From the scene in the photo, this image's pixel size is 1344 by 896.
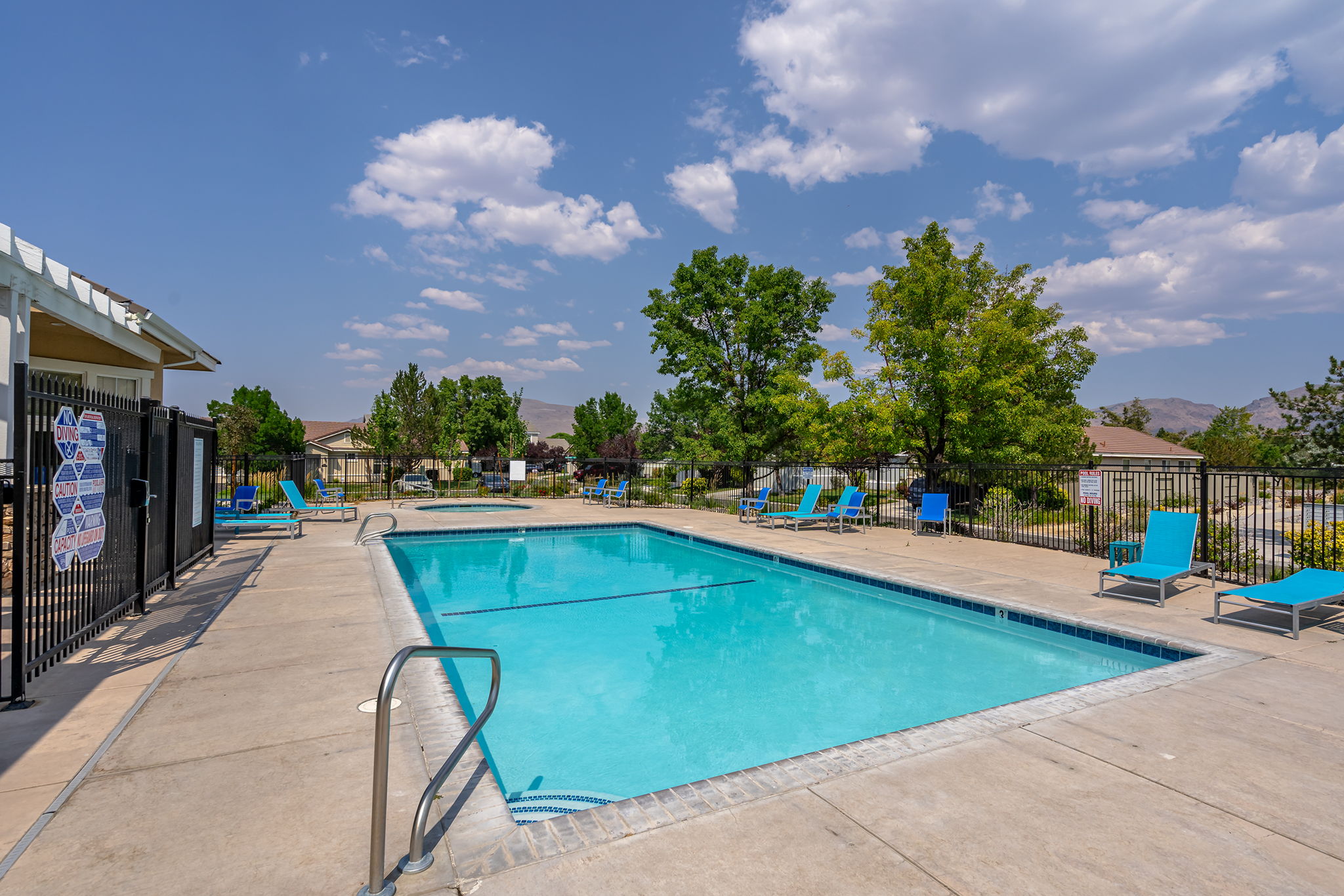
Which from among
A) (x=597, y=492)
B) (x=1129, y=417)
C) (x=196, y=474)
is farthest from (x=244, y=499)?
(x=1129, y=417)

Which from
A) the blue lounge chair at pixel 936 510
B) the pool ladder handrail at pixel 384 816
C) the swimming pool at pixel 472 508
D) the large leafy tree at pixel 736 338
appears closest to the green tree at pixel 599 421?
the large leafy tree at pixel 736 338

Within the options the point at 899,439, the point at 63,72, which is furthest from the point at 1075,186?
the point at 63,72

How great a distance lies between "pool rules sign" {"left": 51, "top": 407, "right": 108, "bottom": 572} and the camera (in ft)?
12.6

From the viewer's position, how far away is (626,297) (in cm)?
3142

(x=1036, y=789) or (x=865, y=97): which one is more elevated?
(x=865, y=97)

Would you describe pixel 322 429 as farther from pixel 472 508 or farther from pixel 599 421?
pixel 472 508

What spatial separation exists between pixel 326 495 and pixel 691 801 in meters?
17.4

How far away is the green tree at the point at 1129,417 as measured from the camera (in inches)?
2275

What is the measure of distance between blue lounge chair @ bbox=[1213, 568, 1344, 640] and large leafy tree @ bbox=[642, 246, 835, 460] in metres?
22.5

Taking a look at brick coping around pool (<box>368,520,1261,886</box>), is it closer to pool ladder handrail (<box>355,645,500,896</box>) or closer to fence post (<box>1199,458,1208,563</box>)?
pool ladder handrail (<box>355,645,500,896</box>)

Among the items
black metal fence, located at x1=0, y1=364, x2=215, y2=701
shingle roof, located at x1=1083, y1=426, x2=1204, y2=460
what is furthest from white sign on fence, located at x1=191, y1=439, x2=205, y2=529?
shingle roof, located at x1=1083, y1=426, x2=1204, y2=460

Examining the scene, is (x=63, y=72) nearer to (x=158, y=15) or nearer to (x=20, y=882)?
(x=158, y=15)

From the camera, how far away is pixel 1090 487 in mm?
9258

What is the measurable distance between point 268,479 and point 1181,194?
29513 mm
